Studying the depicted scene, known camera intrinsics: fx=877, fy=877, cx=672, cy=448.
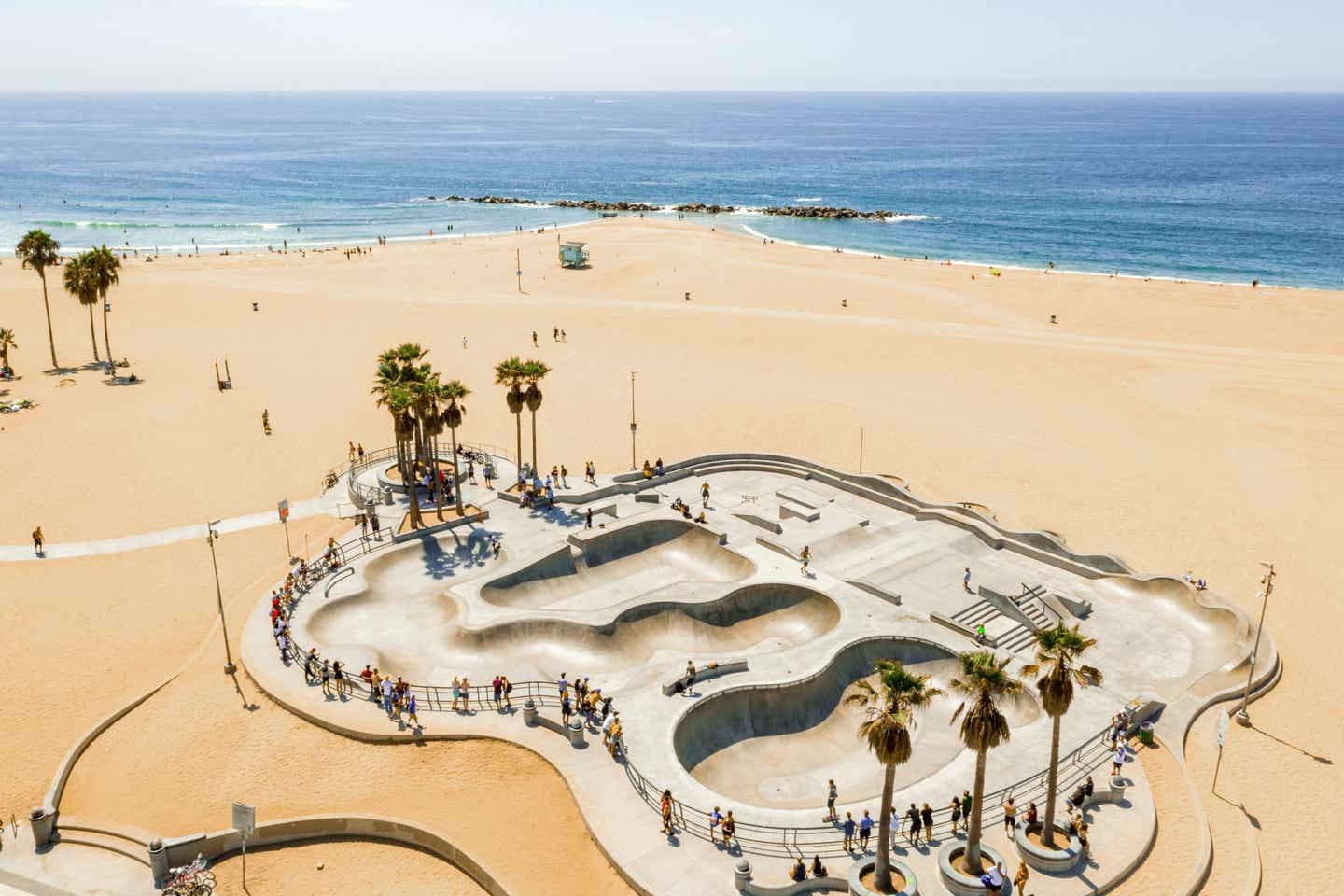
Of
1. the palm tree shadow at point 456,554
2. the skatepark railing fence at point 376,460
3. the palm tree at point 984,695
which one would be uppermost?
the palm tree at point 984,695

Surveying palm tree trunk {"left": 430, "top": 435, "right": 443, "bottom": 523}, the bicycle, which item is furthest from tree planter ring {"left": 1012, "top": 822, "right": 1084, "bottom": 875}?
palm tree trunk {"left": 430, "top": 435, "right": 443, "bottom": 523}

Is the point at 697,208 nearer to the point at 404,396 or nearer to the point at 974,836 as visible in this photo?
the point at 404,396

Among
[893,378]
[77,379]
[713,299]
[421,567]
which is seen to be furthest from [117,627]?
[713,299]

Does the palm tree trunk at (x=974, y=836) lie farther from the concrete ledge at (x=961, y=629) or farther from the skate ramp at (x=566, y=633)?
the skate ramp at (x=566, y=633)

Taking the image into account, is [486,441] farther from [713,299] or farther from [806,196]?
[806,196]

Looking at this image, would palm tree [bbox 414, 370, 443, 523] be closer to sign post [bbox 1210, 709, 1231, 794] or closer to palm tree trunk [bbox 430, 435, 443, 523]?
palm tree trunk [bbox 430, 435, 443, 523]

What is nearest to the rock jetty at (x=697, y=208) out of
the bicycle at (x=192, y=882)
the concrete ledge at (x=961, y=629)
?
the concrete ledge at (x=961, y=629)
